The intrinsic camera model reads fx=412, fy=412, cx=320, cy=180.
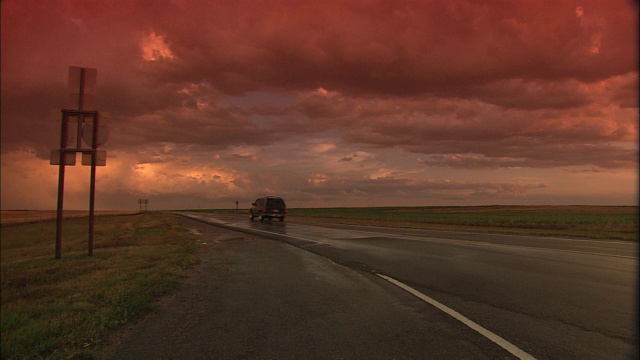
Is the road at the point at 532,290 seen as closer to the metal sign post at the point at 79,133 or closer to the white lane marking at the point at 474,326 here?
the white lane marking at the point at 474,326

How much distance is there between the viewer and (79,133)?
46.6 feet

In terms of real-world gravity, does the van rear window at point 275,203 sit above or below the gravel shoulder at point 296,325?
above

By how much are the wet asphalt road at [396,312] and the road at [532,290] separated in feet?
0.08

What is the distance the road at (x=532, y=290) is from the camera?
15.7 ft

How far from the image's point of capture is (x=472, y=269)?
10.0m

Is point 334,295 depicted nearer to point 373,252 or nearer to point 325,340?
point 325,340

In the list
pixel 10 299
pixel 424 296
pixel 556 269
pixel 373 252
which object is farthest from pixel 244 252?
pixel 556 269

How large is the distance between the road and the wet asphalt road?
0.02 m

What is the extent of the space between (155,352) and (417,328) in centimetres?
313

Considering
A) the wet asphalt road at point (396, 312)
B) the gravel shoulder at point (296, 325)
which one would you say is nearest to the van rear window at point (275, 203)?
the wet asphalt road at point (396, 312)

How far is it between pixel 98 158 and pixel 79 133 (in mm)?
1039

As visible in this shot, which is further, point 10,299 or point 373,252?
point 373,252

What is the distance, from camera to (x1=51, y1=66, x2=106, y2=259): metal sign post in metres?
14.0

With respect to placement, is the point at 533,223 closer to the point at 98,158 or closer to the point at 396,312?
the point at 98,158
